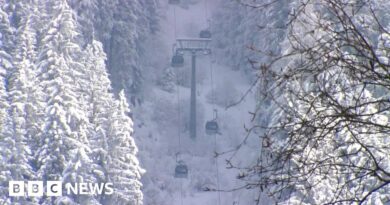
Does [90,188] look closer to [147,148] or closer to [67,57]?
[67,57]

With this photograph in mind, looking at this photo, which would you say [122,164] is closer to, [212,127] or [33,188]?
[33,188]

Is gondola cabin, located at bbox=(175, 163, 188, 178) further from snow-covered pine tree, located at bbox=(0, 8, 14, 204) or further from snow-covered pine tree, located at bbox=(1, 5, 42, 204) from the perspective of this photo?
snow-covered pine tree, located at bbox=(0, 8, 14, 204)

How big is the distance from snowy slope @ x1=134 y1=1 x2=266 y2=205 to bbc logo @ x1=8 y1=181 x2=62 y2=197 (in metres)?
10.5

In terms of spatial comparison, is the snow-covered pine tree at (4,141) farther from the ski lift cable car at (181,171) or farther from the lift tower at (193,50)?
the lift tower at (193,50)

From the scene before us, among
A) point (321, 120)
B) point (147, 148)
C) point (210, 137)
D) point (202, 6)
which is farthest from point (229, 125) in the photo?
point (321, 120)

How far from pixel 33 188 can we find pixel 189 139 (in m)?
22.3

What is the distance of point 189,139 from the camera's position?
49.4 metres

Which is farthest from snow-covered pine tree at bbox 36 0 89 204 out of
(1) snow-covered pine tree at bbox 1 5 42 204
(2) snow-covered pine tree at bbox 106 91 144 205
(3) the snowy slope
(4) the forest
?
(3) the snowy slope

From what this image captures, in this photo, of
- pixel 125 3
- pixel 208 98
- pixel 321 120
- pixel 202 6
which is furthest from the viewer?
pixel 202 6

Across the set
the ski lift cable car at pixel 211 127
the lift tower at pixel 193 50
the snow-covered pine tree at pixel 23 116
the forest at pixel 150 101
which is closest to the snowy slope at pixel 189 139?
the forest at pixel 150 101

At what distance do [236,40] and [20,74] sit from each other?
27678 millimetres

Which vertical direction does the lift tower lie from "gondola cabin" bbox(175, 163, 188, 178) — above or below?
above

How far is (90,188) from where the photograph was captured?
92.5ft

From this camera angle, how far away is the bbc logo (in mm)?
27141
